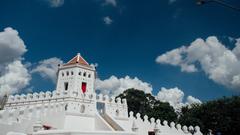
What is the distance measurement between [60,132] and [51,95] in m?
18.1

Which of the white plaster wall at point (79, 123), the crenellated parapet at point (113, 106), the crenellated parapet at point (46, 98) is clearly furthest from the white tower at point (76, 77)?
the white plaster wall at point (79, 123)

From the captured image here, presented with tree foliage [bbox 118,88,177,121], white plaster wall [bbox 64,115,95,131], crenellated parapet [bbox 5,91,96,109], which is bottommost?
white plaster wall [bbox 64,115,95,131]

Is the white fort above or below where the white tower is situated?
below

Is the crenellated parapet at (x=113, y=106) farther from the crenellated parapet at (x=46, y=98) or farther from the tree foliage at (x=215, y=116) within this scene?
the tree foliage at (x=215, y=116)

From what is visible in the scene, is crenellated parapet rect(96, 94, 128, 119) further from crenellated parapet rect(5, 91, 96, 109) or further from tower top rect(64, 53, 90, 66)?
tower top rect(64, 53, 90, 66)

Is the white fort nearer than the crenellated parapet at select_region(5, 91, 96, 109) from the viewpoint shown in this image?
Yes

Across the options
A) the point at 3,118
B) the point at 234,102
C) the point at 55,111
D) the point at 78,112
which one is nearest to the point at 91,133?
the point at 3,118

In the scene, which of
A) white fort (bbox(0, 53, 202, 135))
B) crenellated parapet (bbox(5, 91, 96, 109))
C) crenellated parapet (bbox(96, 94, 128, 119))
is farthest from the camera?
crenellated parapet (bbox(5, 91, 96, 109))

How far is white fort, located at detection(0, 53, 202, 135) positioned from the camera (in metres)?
16.3

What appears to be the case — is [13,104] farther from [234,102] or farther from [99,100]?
[234,102]

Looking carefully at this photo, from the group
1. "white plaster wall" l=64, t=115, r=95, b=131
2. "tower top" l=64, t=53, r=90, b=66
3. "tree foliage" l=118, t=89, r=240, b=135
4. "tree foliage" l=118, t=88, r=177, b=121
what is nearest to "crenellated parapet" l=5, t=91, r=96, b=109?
"white plaster wall" l=64, t=115, r=95, b=131

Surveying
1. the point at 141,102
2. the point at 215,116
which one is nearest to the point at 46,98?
the point at 141,102

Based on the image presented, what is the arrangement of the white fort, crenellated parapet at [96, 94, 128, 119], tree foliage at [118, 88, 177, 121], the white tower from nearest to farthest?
the white fort
crenellated parapet at [96, 94, 128, 119]
the white tower
tree foliage at [118, 88, 177, 121]

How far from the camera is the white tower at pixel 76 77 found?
2988cm
